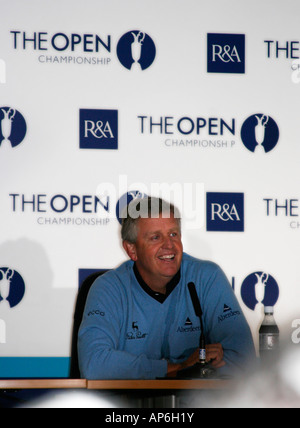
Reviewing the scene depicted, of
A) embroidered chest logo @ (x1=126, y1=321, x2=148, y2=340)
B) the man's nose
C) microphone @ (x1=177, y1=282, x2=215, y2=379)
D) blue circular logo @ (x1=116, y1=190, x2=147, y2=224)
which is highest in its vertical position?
blue circular logo @ (x1=116, y1=190, x2=147, y2=224)

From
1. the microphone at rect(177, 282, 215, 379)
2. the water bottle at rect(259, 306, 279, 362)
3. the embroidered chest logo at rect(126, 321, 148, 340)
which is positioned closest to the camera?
the microphone at rect(177, 282, 215, 379)

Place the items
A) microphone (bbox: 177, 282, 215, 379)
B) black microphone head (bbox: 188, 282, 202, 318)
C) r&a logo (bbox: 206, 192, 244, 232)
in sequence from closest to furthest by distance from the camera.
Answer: microphone (bbox: 177, 282, 215, 379) < black microphone head (bbox: 188, 282, 202, 318) < r&a logo (bbox: 206, 192, 244, 232)

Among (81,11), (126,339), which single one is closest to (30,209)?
(126,339)

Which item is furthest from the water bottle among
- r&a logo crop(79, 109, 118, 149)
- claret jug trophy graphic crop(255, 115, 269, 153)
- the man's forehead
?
r&a logo crop(79, 109, 118, 149)

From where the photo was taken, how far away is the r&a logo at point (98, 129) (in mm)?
3160

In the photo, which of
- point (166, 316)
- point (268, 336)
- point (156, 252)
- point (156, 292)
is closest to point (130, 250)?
point (156, 252)

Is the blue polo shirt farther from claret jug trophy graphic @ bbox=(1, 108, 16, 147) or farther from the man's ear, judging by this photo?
claret jug trophy graphic @ bbox=(1, 108, 16, 147)

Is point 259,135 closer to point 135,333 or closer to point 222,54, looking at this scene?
point 222,54

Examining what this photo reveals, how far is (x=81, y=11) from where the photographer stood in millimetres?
3189

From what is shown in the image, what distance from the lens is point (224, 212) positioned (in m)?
3.21

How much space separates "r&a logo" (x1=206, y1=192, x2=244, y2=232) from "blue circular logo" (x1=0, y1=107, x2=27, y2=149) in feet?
2.91

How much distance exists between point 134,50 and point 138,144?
433mm

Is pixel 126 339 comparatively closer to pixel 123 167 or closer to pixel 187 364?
pixel 187 364

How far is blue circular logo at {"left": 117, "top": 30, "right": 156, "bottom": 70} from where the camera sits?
3209 millimetres
